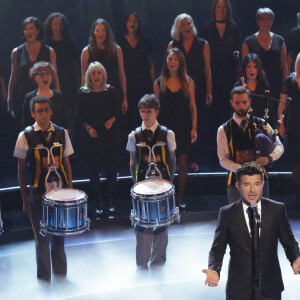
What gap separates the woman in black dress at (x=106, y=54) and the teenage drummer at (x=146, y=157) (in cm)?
192

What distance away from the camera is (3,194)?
7.54m

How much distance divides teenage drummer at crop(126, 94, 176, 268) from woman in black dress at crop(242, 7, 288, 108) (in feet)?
7.73

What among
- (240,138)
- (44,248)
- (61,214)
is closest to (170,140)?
(240,138)

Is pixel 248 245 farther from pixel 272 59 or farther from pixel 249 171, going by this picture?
pixel 272 59

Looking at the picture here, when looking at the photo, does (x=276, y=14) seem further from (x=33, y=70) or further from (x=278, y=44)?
(x=33, y=70)

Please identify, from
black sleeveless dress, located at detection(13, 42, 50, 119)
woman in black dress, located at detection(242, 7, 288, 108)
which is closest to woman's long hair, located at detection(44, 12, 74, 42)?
black sleeveless dress, located at detection(13, 42, 50, 119)

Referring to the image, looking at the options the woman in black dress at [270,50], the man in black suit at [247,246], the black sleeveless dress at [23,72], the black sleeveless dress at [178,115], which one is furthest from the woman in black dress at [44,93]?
the man in black suit at [247,246]

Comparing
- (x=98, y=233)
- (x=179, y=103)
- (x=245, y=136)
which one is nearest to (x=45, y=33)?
(x=179, y=103)

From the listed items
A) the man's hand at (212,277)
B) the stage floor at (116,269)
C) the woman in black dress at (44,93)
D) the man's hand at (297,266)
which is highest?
the woman in black dress at (44,93)

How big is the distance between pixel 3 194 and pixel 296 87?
3.45 meters

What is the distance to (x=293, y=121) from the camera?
7.20 m

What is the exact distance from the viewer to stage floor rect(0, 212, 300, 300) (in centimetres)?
542

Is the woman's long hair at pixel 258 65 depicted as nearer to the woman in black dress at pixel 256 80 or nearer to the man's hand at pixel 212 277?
the woman in black dress at pixel 256 80

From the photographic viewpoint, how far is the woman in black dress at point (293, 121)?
7.10 meters
